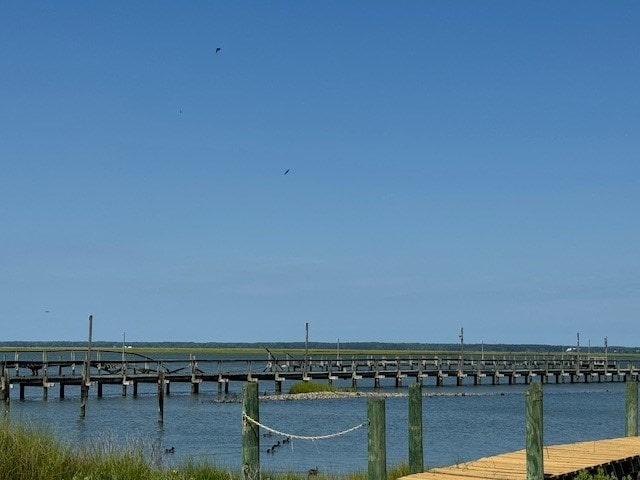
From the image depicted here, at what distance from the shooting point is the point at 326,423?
48188 millimetres

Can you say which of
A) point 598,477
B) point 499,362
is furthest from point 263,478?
point 499,362

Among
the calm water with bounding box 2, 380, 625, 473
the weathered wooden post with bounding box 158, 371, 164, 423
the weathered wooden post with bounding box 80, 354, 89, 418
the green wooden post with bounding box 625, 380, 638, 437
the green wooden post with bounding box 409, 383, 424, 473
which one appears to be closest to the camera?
the green wooden post with bounding box 409, 383, 424, 473

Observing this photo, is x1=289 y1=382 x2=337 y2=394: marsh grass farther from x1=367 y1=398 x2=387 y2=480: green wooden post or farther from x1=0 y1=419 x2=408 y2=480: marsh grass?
x1=367 y1=398 x2=387 y2=480: green wooden post

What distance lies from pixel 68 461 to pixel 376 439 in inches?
189

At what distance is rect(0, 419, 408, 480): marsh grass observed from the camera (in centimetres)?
1534

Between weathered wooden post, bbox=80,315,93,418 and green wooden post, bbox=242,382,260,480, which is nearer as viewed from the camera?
green wooden post, bbox=242,382,260,480

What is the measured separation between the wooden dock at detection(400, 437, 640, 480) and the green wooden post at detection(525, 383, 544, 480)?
1.25 ft

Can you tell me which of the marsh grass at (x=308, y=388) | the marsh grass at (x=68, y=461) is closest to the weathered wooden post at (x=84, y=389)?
the marsh grass at (x=308, y=388)

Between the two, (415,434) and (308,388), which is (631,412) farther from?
(308,388)

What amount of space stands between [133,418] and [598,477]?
3877 centimetres

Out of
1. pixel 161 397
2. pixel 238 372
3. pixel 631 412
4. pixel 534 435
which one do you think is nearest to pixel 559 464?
pixel 534 435

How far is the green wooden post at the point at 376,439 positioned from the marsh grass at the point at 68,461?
2744 mm

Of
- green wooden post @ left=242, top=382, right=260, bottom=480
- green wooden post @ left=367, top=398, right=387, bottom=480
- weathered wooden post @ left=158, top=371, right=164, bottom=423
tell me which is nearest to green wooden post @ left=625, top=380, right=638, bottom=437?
green wooden post @ left=367, top=398, right=387, bottom=480

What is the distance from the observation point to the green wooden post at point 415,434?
17.9 metres
